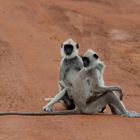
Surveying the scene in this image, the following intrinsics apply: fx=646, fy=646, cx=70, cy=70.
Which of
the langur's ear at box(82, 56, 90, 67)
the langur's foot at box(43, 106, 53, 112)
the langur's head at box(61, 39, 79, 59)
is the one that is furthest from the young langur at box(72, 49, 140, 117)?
the langur's head at box(61, 39, 79, 59)

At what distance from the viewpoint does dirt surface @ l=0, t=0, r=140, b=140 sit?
1091cm

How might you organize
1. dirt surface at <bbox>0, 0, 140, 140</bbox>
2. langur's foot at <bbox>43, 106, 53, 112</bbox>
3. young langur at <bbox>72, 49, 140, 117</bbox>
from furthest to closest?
langur's foot at <bbox>43, 106, 53, 112</bbox> → young langur at <bbox>72, 49, 140, 117</bbox> → dirt surface at <bbox>0, 0, 140, 140</bbox>

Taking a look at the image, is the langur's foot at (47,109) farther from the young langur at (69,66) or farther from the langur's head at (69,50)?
the langur's head at (69,50)

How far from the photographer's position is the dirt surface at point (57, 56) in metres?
10.9

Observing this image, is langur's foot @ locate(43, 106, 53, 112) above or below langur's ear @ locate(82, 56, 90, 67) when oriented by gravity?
below

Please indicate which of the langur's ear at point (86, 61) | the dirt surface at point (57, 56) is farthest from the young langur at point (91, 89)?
the dirt surface at point (57, 56)

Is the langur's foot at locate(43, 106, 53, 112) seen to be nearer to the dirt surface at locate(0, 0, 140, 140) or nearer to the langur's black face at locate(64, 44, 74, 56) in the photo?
the dirt surface at locate(0, 0, 140, 140)

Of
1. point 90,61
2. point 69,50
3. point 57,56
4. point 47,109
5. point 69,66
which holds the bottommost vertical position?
point 47,109

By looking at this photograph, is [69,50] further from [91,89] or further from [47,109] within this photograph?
[47,109]

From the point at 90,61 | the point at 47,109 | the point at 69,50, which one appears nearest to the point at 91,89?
the point at 90,61

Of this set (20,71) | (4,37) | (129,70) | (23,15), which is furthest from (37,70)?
(23,15)

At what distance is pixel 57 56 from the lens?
21.1 meters

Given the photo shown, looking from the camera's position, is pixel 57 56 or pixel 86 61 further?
pixel 57 56

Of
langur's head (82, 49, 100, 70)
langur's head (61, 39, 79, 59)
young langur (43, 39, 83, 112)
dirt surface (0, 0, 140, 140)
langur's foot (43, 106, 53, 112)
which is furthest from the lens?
langur's head (61, 39, 79, 59)
